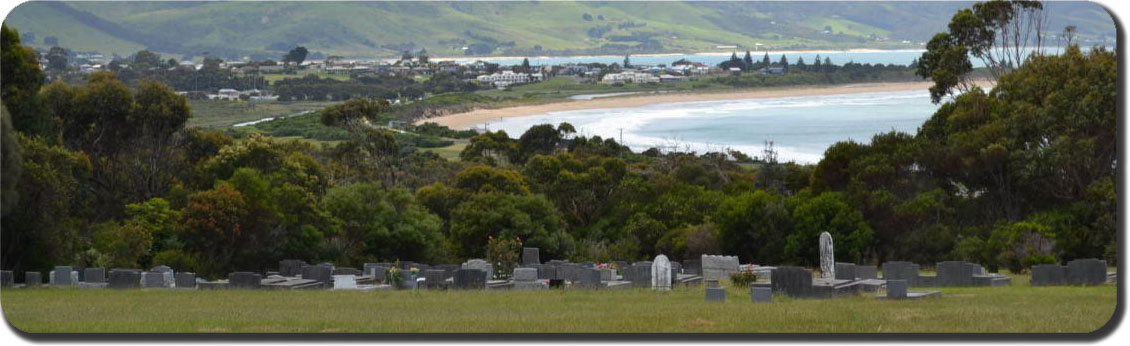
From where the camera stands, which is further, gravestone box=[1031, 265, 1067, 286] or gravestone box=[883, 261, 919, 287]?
gravestone box=[883, 261, 919, 287]

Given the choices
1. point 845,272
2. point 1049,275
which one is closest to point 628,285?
point 845,272

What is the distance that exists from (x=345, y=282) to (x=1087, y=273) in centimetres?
1372

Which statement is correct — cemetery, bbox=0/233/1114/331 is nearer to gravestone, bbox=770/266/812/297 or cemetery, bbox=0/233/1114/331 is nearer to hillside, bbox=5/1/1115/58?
gravestone, bbox=770/266/812/297

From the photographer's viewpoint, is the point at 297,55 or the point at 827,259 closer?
the point at 827,259

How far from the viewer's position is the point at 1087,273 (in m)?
23.2

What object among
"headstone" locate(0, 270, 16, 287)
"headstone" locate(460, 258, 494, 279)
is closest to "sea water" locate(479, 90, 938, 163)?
"headstone" locate(460, 258, 494, 279)

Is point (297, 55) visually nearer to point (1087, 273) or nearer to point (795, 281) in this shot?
point (1087, 273)

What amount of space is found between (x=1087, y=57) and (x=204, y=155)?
2700 cm

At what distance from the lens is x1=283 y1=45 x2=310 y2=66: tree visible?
5664 inches

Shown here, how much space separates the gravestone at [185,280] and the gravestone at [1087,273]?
16.4 m

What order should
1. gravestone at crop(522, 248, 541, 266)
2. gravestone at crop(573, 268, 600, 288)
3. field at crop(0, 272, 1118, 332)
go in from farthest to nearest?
gravestone at crop(522, 248, 541, 266)
gravestone at crop(573, 268, 600, 288)
field at crop(0, 272, 1118, 332)

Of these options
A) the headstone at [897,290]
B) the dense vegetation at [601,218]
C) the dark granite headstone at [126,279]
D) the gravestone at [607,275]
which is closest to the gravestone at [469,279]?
the gravestone at [607,275]

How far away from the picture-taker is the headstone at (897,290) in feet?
65.9

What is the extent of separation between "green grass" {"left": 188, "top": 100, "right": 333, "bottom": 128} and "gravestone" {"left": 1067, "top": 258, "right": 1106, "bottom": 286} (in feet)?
245
